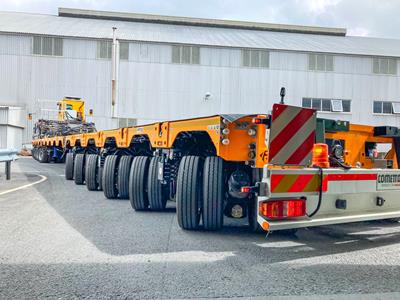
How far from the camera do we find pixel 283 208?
154 inches

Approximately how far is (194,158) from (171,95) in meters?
24.4

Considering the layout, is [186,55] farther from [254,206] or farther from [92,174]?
[254,206]

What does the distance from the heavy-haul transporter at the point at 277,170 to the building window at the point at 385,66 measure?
92.2 feet

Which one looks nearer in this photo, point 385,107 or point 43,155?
point 43,155

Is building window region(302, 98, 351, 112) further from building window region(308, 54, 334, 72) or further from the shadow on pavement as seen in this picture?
the shadow on pavement

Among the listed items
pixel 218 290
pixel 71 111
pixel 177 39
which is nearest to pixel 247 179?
pixel 218 290

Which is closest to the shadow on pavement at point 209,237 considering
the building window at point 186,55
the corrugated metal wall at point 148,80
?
the corrugated metal wall at point 148,80

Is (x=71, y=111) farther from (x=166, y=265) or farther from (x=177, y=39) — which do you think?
(x=166, y=265)

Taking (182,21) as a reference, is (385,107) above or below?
below

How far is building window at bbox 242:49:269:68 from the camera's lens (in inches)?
1166

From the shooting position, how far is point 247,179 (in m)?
4.64

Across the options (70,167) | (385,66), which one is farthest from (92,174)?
(385,66)

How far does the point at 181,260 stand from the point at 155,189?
277 centimetres

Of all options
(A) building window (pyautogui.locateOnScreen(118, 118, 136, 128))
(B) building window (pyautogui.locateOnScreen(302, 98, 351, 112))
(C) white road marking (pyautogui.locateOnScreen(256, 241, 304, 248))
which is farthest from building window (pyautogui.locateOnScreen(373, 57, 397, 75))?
(C) white road marking (pyautogui.locateOnScreen(256, 241, 304, 248))
